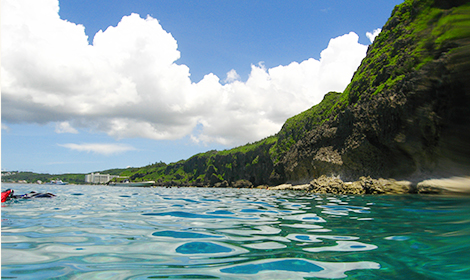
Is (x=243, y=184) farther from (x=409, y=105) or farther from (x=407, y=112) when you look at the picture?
(x=409, y=105)

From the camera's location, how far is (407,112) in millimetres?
30641

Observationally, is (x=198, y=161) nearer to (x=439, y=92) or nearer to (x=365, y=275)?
(x=439, y=92)

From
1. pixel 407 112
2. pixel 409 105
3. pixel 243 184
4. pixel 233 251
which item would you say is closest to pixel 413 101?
pixel 409 105

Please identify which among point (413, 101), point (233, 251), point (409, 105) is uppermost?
point (413, 101)

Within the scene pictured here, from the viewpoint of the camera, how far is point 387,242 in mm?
4992

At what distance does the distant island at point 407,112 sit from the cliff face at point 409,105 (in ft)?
0.28

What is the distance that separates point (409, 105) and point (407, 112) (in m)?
0.84

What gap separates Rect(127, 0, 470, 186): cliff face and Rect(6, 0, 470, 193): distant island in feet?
0.28

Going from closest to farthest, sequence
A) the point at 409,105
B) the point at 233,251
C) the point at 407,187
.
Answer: the point at 233,251, the point at 407,187, the point at 409,105

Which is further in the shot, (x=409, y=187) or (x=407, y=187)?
(x=407, y=187)

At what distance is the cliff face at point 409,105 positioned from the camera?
2662 cm

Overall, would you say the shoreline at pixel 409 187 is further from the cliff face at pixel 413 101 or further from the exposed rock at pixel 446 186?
the cliff face at pixel 413 101

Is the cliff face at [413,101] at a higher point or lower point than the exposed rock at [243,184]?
higher

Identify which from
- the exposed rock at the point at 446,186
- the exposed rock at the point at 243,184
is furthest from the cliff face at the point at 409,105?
the exposed rock at the point at 243,184
